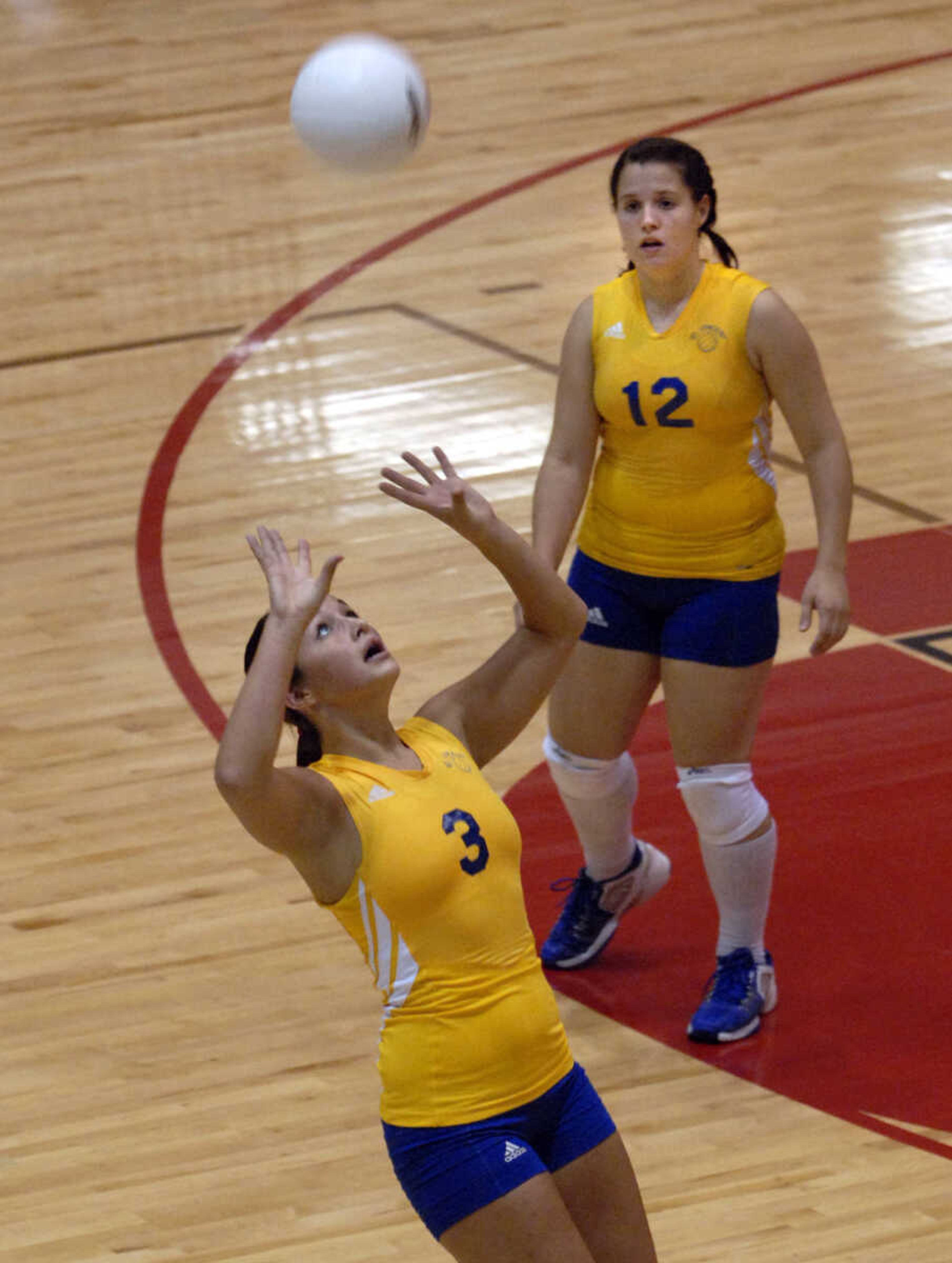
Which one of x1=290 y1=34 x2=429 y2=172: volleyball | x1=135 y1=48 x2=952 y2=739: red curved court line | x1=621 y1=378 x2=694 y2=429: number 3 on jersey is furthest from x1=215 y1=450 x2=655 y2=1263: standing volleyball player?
x1=135 y1=48 x2=952 y2=739: red curved court line

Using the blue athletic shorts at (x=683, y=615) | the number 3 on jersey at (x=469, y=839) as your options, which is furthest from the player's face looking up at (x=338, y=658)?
the blue athletic shorts at (x=683, y=615)

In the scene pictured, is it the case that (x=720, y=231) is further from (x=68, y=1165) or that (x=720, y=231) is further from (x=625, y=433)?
(x=68, y=1165)

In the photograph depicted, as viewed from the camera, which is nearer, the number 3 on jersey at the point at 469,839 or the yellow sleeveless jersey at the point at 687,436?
the number 3 on jersey at the point at 469,839

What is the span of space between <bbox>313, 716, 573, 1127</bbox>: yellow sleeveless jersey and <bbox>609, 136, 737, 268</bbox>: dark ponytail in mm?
1871

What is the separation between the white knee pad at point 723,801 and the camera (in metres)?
4.91

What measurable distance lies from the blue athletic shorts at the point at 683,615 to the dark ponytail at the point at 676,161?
751 millimetres

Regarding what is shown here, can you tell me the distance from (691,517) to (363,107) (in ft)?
4.67

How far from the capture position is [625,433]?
16.0 feet

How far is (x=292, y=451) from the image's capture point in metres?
8.94

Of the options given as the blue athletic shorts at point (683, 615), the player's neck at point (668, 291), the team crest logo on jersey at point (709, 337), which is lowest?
the blue athletic shorts at point (683, 615)

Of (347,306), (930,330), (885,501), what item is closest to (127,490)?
(347,306)

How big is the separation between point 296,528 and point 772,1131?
404 centimetres

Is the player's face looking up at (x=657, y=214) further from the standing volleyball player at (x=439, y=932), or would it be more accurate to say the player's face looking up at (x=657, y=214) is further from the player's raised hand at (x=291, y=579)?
the player's raised hand at (x=291, y=579)

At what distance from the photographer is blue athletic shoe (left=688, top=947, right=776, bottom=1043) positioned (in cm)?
502
